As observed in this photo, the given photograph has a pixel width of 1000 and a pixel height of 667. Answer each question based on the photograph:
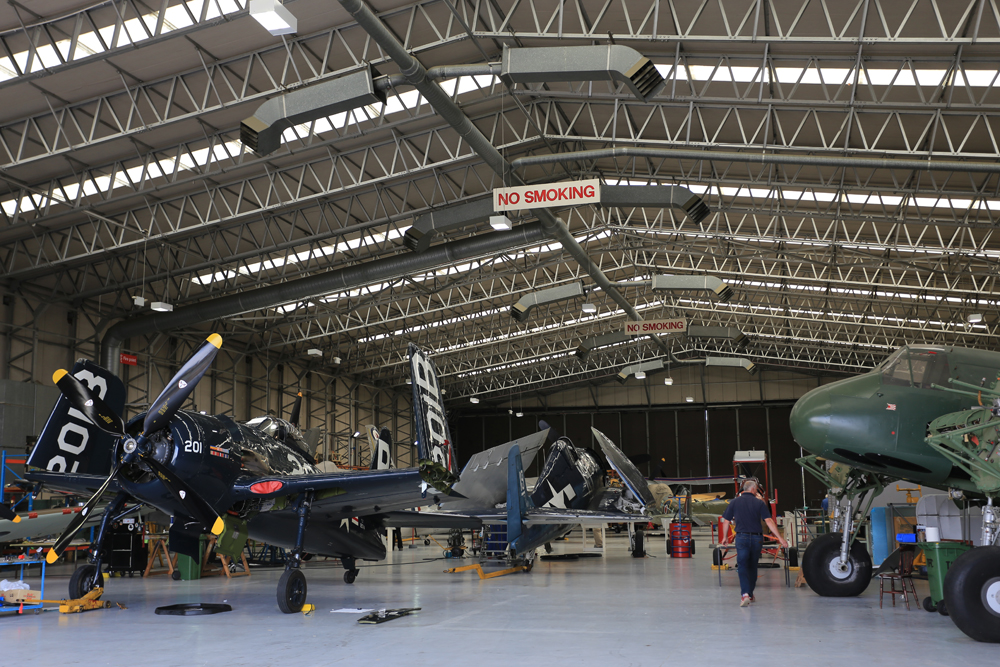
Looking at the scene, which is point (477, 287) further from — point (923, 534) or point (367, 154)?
point (923, 534)

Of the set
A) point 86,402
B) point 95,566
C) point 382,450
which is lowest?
point 95,566

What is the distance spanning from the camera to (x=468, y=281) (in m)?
27.4

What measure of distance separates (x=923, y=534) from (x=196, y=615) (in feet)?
32.6

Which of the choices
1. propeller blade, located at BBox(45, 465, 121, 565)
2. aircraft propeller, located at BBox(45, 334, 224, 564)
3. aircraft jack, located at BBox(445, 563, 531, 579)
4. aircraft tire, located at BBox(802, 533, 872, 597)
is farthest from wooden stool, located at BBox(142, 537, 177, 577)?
aircraft tire, located at BBox(802, 533, 872, 597)

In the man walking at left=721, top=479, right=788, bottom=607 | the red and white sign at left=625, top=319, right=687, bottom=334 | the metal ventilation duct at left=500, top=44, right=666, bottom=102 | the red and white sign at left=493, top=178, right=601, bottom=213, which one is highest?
the metal ventilation duct at left=500, top=44, right=666, bottom=102

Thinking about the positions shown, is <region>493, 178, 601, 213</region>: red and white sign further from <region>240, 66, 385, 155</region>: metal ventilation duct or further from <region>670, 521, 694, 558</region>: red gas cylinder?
<region>670, 521, 694, 558</region>: red gas cylinder

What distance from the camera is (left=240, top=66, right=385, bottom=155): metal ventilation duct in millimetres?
12445

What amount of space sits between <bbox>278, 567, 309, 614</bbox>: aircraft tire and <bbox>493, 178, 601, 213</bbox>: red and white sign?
7.92 metres

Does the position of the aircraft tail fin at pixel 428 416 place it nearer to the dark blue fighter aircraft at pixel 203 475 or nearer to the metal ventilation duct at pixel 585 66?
the dark blue fighter aircraft at pixel 203 475

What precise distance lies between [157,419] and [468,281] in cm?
1849

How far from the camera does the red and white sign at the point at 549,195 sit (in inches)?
558

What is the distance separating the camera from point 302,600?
1013 centimetres

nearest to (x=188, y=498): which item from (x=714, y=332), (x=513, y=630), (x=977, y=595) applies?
(x=513, y=630)

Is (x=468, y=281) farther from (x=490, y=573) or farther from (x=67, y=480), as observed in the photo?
(x=67, y=480)
